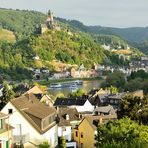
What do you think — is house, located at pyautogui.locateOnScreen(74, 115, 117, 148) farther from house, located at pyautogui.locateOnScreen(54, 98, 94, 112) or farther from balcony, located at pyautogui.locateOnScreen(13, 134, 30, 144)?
house, located at pyautogui.locateOnScreen(54, 98, 94, 112)

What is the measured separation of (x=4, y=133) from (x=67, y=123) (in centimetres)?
1483

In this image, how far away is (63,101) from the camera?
7138cm

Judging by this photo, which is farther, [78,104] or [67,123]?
[78,104]

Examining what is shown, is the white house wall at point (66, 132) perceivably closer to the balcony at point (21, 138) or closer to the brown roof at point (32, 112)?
the brown roof at point (32, 112)

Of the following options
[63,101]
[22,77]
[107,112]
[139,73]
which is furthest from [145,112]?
[22,77]

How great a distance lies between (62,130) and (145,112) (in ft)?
27.0

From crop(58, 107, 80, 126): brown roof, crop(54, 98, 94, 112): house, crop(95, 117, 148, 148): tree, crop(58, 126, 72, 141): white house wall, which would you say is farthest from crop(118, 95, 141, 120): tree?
crop(54, 98, 94, 112): house

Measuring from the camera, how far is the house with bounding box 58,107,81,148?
4323 centimetres

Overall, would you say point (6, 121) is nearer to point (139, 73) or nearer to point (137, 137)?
point (137, 137)

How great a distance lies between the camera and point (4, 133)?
30828mm

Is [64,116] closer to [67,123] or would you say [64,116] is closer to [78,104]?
[67,123]

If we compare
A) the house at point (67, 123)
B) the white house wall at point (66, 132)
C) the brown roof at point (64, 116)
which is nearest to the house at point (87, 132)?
the white house wall at point (66, 132)

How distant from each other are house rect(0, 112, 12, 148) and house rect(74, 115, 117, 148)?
41.7 feet

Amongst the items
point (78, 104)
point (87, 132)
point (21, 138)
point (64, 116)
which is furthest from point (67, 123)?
point (78, 104)
